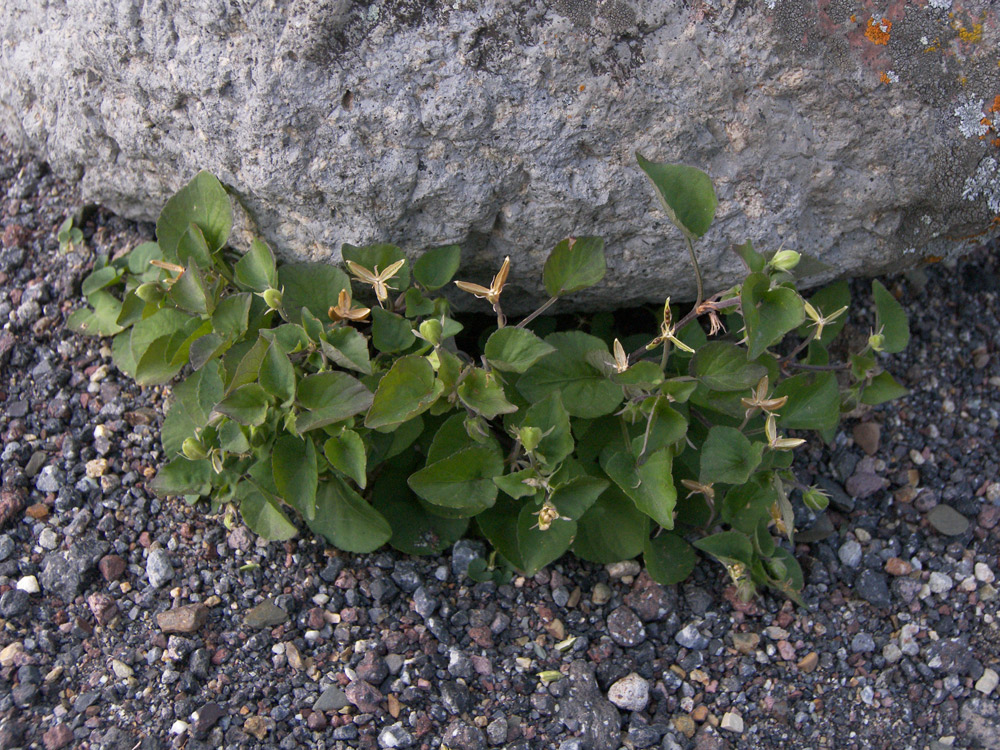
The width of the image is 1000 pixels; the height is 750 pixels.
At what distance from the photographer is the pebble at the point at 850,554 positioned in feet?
7.67

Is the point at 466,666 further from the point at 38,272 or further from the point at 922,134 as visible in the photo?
the point at 38,272

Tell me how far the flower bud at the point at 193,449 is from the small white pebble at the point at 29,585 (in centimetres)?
56

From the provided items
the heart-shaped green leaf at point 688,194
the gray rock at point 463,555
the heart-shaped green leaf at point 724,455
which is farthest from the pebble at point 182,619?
the heart-shaped green leaf at point 688,194

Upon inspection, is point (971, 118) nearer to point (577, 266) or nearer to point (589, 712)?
point (577, 266)

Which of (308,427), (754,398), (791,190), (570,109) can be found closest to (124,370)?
(308,427)

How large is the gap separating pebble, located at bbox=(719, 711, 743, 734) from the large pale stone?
1100 mm

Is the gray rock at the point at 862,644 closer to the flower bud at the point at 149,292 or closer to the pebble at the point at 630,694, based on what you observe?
the pebble at the point at 630,694

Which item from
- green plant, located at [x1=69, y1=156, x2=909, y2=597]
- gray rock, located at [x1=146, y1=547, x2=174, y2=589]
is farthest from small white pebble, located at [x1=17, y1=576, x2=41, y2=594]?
green plant, located at [x1=69, y1=156, x2=909, y2=597]

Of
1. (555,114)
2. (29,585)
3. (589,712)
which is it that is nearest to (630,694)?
(589,712)

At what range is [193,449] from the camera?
6.36 feet

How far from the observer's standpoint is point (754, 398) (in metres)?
1.99

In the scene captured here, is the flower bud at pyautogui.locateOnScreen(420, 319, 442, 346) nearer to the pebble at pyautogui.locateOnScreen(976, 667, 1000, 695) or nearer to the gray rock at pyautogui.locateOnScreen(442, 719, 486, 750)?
the gray rock at pyautogui.locateOnScreen(442, 719, 486, 750)

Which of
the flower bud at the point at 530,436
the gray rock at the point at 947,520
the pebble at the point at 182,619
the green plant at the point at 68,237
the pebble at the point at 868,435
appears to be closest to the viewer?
the flower bud at the point at 530,436

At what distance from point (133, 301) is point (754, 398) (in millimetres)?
1622
